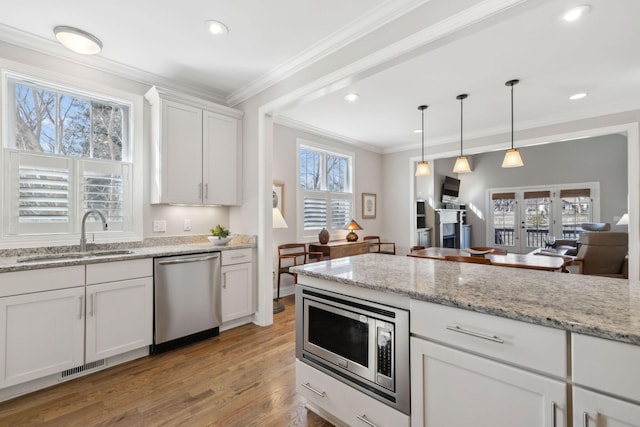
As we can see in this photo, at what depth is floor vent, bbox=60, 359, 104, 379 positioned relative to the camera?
2.20m

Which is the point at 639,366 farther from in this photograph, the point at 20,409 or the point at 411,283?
the point at 20,409

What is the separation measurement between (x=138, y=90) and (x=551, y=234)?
374 inches

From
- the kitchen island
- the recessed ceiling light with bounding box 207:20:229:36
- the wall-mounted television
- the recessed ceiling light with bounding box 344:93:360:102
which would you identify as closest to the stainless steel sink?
the recessed ceiling light with bounding box 207:20:229:36

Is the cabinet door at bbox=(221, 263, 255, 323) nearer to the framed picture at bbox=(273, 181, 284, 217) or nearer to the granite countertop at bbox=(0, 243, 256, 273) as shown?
the granite countertop at bbox=(0, 243, 256, 273)

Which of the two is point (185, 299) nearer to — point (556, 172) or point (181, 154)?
point (181, 154)

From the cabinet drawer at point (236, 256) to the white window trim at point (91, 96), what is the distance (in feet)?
2.87

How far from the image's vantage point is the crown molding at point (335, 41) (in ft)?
6.78

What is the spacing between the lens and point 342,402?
5.19 ft

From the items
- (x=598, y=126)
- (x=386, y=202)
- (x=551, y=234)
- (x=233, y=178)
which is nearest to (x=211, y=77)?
(x=233, y=178)

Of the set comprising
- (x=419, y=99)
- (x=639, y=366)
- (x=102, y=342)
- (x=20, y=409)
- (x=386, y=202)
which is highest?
(x=419, y=99)

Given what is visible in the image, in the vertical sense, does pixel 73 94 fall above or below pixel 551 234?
above

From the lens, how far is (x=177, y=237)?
3281 millimetres

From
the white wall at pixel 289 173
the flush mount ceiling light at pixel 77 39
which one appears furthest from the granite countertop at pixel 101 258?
the flush mount ceiling light at pixel 77 39

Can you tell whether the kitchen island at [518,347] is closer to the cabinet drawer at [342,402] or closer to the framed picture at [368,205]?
the cabinet drawer at [342,402]
